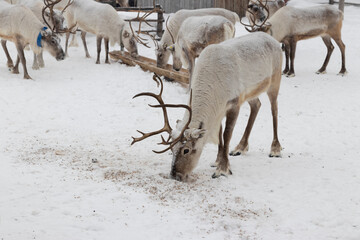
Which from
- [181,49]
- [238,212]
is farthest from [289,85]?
[238,212]

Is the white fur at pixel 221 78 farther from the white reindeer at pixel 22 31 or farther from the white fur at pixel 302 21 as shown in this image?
the white reindeer at pixel 22 31

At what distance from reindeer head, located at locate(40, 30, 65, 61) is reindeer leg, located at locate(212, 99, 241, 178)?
19.2ft

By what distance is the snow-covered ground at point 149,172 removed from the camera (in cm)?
405

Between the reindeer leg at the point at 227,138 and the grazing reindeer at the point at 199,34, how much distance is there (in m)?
3.53

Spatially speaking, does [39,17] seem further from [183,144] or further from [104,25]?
[183,144]

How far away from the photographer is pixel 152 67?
32.8ft

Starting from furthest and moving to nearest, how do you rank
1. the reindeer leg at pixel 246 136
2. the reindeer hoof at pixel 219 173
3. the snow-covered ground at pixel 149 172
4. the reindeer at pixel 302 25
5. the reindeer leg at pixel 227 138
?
1. the reindeer at pixel 302 25
2. the reindeer leg at pixel 246 136
3. the reindeer hoof at pixel 219 173
4. the reindeer leg at pixel 227 138
5. the snow-covered ground at pixel 149 172

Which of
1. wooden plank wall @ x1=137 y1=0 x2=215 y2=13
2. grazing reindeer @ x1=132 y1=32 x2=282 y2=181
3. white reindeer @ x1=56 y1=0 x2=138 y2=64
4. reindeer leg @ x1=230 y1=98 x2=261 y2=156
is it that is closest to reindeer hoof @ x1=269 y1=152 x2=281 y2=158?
reindeer leg @ x1=230 y1=98 x2=261 y2=156

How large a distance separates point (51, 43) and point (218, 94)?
236 inches

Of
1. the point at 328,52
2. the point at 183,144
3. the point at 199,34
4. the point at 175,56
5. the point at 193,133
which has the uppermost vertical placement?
the point at 199,34

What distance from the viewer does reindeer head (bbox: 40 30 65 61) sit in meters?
9.69

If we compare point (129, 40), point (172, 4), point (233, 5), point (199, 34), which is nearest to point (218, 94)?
point (199, 34)

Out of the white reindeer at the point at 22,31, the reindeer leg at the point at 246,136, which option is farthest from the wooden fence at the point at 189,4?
the reindeer leg at the point at 246,136

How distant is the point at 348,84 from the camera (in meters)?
9.93
